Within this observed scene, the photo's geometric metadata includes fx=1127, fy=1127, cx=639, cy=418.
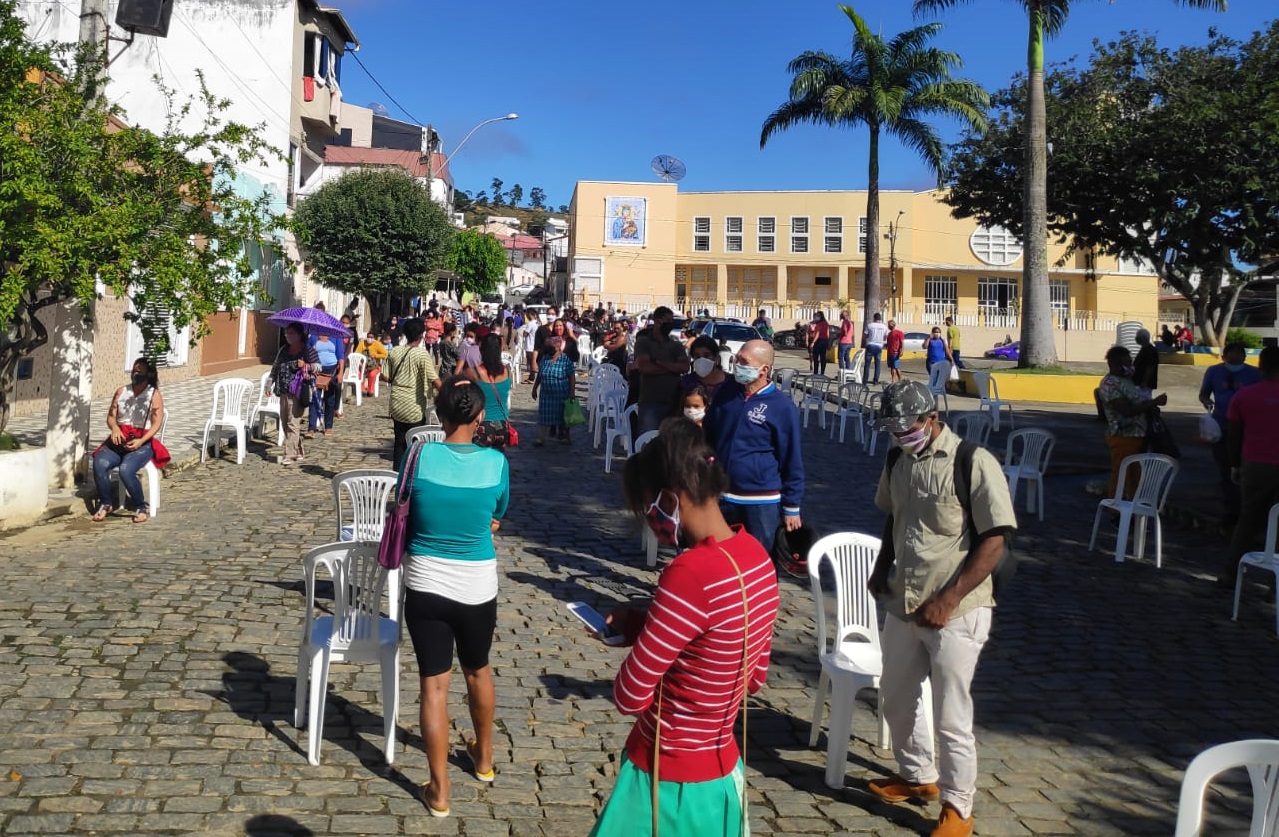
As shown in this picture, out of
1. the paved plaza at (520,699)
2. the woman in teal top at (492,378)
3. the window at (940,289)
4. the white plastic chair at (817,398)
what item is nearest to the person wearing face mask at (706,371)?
the paved plaza at (520,699)

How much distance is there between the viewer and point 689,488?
9.52 ft

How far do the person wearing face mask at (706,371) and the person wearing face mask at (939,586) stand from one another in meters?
3.65

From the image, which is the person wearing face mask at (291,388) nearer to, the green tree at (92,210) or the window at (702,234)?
the green tree at (92,210)

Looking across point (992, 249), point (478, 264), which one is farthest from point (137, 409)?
point (478, 264)

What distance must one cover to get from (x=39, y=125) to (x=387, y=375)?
138 inches

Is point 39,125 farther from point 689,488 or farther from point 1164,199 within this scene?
point 1164,199

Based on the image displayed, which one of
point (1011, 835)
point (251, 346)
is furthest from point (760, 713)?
point (251, 346)

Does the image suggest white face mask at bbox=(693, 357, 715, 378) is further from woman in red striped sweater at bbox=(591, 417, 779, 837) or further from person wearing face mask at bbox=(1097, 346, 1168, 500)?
woman in red striped sweater at bbox=(591, 417, 779, 837)

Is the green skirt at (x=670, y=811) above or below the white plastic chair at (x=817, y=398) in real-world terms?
below

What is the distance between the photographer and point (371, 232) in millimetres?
31344

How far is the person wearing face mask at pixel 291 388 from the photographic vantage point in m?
13.2

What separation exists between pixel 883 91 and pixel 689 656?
32.2m

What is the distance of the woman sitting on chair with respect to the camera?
9844 mm

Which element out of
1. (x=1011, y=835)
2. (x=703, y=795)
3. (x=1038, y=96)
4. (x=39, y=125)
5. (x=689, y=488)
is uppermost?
(x=1038, y=96)
